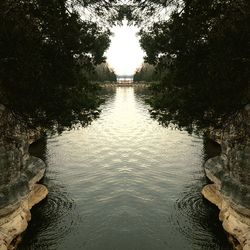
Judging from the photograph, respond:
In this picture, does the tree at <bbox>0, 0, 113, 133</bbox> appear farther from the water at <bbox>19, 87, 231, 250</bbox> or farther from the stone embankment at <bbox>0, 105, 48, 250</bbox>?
the water at <bbox>19, 87, 231, 250</bbox>

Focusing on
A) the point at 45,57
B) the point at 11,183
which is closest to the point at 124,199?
the point at 11,183

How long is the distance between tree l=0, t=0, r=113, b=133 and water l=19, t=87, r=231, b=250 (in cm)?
513

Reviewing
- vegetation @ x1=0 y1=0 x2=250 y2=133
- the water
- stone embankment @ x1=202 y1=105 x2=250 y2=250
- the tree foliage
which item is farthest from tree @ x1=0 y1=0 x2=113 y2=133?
stone embankment @ x1=202 y1=105 x2=250 y2=250

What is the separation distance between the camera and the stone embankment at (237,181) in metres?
14.8

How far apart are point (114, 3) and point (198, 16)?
15.4 ft

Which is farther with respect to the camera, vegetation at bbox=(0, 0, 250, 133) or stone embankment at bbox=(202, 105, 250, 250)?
stone embankment at bbox=(202, 105, 250, 250)

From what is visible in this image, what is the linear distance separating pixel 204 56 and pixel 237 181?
575cm

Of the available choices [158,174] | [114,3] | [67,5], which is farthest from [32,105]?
[158,174]

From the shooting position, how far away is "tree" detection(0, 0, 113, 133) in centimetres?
1352

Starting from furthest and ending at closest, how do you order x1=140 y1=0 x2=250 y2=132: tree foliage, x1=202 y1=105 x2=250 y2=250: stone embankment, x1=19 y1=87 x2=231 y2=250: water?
x1=19 y1=87 x2=231 y2=250: water → x1=202 y1=105 x2=250 y2=250: stone embankment → x1=140 y1=0 x2=250 y2=132: tree foliage

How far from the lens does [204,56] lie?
16047 millimetres

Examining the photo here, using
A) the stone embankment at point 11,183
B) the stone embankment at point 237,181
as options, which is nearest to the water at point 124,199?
the stone embankment at point 11,183

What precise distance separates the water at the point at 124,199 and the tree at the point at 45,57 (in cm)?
513

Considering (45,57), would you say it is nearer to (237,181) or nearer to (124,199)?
(124,199)
